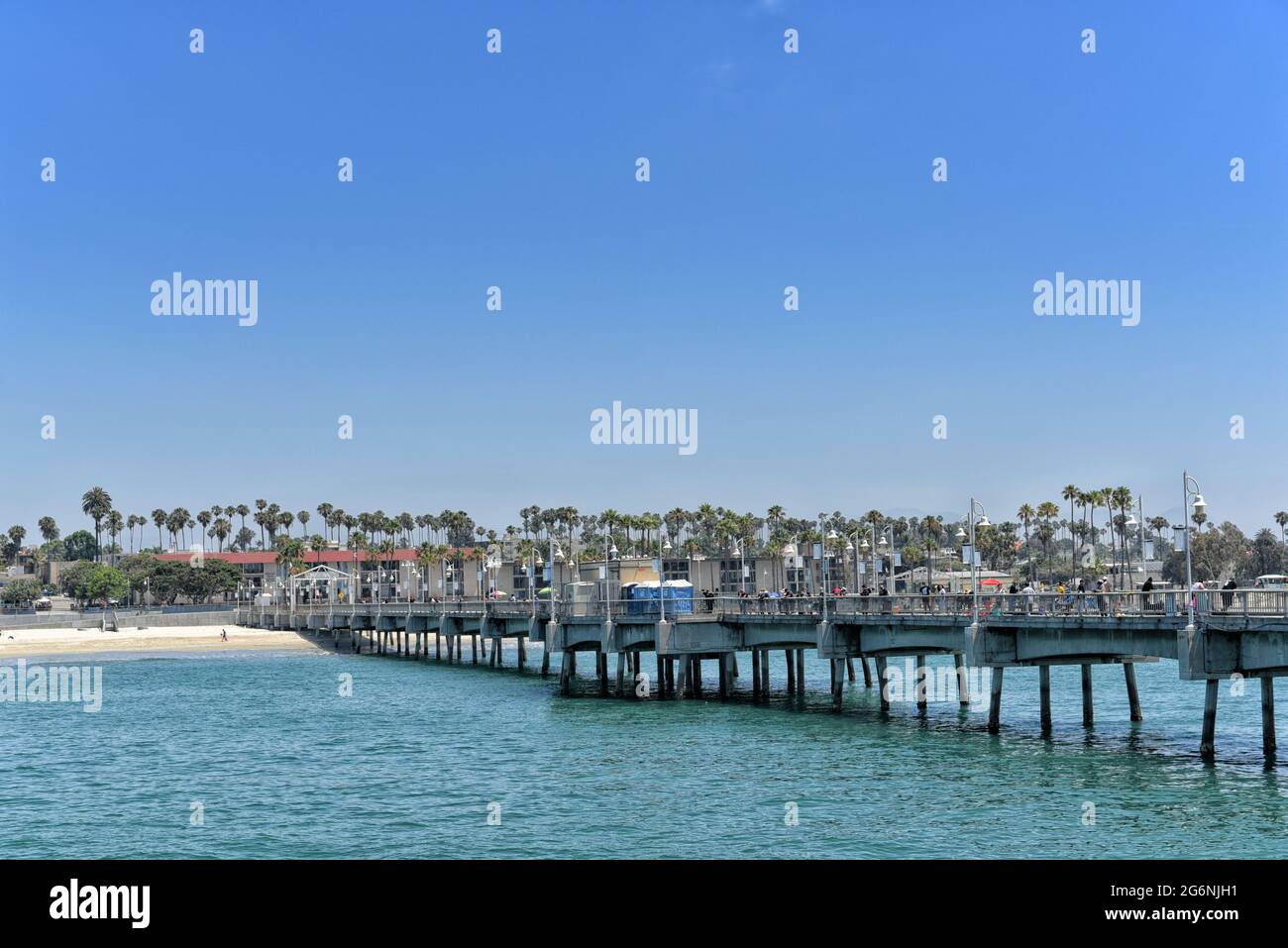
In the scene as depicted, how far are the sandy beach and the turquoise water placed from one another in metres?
73.4

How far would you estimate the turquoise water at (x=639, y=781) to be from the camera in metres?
32.8

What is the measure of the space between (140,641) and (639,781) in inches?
4991

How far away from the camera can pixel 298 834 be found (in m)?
34.8

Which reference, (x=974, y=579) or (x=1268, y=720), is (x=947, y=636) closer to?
(x=974, y=579)

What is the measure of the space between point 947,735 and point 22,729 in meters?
46.0

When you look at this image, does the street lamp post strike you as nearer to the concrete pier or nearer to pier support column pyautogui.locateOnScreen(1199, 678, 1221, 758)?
the concrete pier

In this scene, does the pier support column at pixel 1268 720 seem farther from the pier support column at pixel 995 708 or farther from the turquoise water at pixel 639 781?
A: the pier support column at pixel 995 708

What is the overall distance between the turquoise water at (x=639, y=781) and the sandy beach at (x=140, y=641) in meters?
73.4

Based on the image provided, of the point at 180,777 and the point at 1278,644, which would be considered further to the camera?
the point at 180,777

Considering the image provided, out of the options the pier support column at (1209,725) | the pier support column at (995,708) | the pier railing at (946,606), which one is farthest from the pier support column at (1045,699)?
the pier support column at (1209,725)

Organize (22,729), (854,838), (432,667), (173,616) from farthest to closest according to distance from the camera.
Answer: (173,616), (432,667), (22,729), (854,838)
